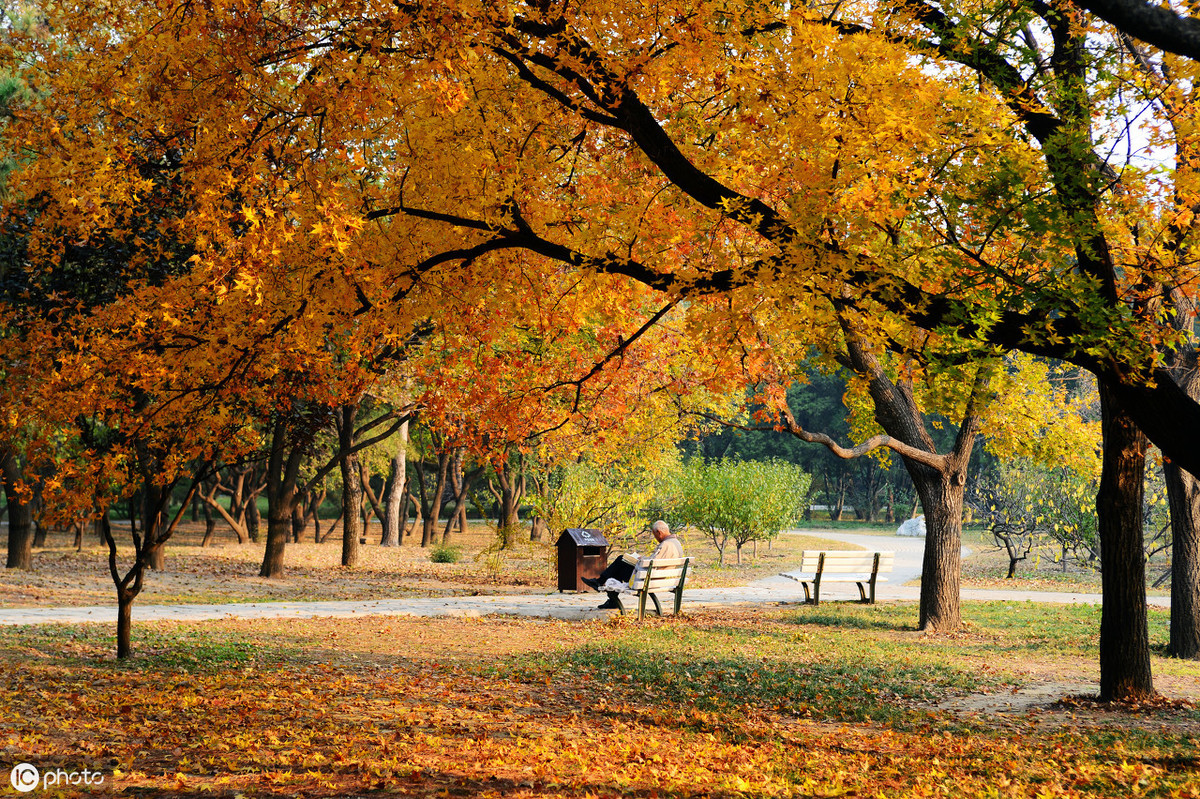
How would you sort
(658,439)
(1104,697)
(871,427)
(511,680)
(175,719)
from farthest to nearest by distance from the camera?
1. (658,439)
2. (871,427)
3. (511,680)
4. (1104,697)
5. (175,719)

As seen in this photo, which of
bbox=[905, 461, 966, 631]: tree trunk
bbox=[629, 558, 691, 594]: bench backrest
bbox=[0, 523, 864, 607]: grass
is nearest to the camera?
bbox=[905, 461, 966, 631]: tree trunk

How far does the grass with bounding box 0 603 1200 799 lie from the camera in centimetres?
471

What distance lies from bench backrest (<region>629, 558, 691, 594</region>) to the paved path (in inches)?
30.8

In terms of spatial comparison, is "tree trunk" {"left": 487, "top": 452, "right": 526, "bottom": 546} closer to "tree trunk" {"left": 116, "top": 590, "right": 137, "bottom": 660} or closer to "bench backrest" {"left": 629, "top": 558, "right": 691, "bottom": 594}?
"bench backrest" {"left": 629, "top": 558, "right": 691, "bottom": 594}

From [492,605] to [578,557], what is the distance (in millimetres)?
2655

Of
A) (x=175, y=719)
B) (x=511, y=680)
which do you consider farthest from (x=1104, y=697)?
(x=175, y=719)

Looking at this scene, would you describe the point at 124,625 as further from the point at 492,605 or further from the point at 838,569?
the point at 838,569

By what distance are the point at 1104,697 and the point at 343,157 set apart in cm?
751

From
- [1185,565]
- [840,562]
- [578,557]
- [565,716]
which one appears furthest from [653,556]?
[1185,565]

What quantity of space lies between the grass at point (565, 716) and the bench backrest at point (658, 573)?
1.31 m

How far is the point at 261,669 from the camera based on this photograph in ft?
25.0

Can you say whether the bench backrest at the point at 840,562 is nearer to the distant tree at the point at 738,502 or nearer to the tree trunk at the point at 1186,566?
the tree trunk at the point at 1186,566

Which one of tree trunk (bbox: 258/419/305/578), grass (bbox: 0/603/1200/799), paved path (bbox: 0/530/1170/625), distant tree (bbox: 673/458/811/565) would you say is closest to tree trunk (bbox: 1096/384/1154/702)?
grass (bbox: 0/603/1200/799)

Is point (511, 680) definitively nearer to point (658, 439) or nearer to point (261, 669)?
point (261, 669)
